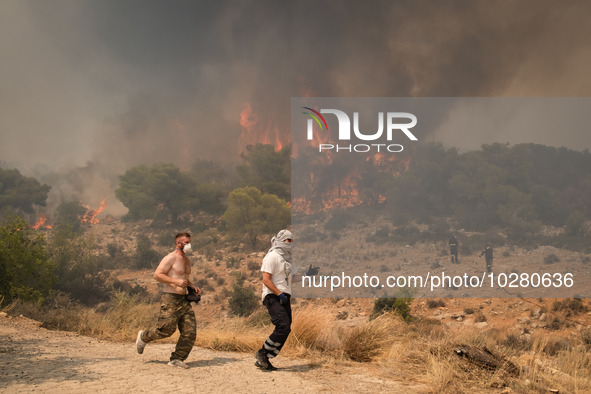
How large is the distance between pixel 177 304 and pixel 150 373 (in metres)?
0.89

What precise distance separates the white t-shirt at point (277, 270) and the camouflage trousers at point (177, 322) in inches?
42.6

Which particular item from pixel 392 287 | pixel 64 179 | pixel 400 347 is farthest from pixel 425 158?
pixel 64 179

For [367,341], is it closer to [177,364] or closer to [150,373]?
[177,364]

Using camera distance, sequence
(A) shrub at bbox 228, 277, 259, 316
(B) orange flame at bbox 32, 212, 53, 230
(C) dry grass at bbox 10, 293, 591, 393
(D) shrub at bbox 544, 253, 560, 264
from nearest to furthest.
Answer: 1. (C) dry grass at bbox 10, 293, 591, 393
2. (A) shrub at bbox 228, 277, 259, 316
3. (D) shrub at bbox 544, 253, 560, 264
4. (B) orange flame at bbox 32, 212, 53, 230

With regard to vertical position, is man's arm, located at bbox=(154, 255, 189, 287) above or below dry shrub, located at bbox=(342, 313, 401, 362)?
above

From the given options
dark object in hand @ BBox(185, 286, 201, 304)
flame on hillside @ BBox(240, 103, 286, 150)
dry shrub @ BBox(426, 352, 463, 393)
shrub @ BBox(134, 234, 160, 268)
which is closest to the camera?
dry shrub @ BBox(426, 352, 463, 393)

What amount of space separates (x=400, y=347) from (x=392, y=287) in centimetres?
2712

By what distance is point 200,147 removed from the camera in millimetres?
91750

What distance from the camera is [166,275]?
6574 millimetres

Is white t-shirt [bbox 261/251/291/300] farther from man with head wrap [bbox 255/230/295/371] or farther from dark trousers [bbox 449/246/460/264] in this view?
dark trousers [bbox 449/246/460/264]

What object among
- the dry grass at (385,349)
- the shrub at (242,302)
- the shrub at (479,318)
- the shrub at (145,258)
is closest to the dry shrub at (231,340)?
the dry grass at (385,349)

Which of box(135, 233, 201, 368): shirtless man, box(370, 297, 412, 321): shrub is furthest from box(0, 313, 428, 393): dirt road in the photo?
box(370, 297, 412, 321): shrub

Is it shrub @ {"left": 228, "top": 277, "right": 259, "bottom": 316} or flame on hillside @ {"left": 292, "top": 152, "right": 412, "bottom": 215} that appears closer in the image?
shrub @ {"left": 228, "top": 277, "right": 259, "bottom": 316}

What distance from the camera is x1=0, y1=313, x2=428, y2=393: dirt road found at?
5621 mm
